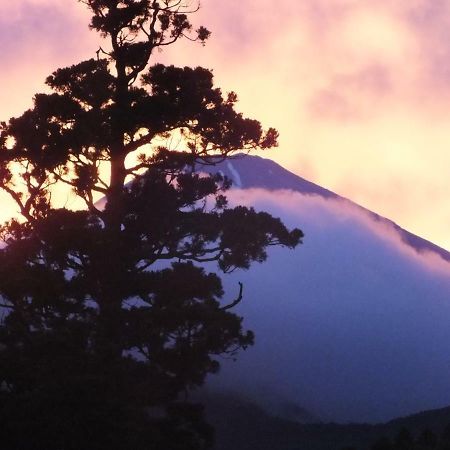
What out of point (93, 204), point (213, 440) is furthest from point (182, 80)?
point (213, 440)

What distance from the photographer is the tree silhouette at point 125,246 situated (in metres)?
19.4

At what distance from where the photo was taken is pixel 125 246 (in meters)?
22.8

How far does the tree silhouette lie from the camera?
19375 millimetres

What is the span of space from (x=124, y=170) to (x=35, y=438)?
7478mm

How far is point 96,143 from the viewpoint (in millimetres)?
23250

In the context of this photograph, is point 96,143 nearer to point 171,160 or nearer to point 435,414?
point 171,160

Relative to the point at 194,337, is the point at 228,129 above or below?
above

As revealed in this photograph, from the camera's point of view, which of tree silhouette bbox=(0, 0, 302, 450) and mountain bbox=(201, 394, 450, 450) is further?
mountain bbox=(201, 394, 450, 450)

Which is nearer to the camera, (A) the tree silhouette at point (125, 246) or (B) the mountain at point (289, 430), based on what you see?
(A) the tree silhouette at point (125, 246)

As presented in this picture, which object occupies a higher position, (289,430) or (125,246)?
(289,430)

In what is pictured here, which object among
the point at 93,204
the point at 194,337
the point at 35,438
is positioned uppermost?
the point at 93,204

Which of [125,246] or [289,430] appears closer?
[125,246]

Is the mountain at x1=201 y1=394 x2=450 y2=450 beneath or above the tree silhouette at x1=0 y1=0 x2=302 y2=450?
above

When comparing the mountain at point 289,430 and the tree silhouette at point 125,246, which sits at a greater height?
the mountain at point 289,430
